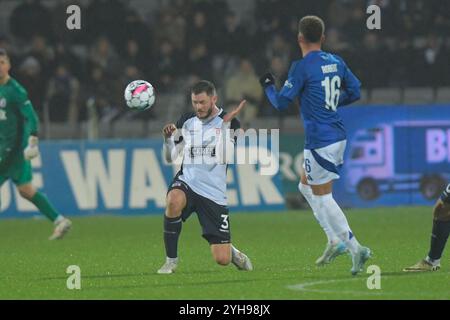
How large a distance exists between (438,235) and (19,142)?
719 cm

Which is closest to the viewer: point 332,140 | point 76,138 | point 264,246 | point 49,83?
point 332,140

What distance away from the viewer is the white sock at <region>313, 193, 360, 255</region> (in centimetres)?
1053

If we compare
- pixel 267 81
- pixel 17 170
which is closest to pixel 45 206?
pixel 17 170

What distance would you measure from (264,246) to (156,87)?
867 cm

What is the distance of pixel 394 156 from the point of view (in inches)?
774

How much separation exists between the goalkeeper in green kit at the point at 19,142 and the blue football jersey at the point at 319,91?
5679 millimetres

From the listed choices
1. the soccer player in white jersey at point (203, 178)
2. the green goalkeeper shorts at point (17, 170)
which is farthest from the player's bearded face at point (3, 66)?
the soccer player in white jersey at point (203, 178)

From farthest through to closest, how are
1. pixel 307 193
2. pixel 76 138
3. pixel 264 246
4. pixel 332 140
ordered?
pixel 76 138 → pixel 264 246 → pixel 307 193 → pixel 332 140

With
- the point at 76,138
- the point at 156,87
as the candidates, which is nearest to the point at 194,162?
the point at 76,138

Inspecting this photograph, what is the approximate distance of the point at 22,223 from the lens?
18.6 m

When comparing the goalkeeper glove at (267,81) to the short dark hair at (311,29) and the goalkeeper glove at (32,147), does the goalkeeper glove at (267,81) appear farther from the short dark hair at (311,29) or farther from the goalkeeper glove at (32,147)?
the goalkeeper glove at (32,147)

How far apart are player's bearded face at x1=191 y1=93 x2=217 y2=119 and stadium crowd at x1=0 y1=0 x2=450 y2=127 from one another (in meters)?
9.85

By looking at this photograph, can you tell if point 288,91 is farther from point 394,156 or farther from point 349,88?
point 394,156
